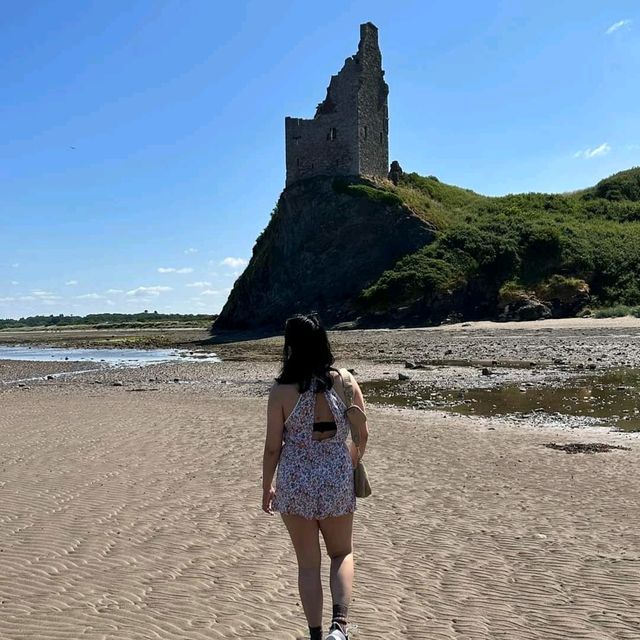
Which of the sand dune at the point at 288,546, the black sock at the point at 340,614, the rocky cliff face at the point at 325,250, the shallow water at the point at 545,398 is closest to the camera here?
the black sock at the point at 340,614

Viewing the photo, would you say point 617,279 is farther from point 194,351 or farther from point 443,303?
point 194,351

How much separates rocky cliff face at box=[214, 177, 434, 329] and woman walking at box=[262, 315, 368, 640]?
1849 inches

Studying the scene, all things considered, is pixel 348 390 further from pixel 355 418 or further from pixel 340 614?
pixel 340 614

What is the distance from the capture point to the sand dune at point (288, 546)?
204 inches

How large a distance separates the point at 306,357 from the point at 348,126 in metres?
57.4

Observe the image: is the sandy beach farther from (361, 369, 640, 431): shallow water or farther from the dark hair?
the dark hair

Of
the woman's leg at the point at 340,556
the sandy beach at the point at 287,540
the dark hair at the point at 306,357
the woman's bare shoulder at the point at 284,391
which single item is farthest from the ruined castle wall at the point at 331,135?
the woman's leg at the point at 340,556

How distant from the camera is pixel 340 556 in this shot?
478cm

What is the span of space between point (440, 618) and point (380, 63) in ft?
202

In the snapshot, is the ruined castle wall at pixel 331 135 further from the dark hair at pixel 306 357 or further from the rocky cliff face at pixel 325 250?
the dark hair at pixel 306 357

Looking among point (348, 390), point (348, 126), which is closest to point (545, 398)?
point (348, 390)

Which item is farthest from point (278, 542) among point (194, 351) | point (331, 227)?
point (331, 227)

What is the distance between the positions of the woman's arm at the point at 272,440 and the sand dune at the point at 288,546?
1.07 meters

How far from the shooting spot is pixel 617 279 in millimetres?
50594
